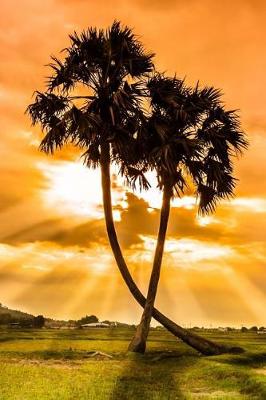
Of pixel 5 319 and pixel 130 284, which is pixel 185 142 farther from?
pixel 5 319

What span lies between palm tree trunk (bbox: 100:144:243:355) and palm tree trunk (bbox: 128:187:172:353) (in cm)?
52

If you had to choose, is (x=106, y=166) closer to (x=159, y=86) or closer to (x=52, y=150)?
(x=52, y=150)

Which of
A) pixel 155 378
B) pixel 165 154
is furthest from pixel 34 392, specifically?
pixel 165 154

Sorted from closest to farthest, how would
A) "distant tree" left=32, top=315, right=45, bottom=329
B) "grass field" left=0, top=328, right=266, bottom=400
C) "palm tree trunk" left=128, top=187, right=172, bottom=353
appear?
"grass field" left=0, top=328, right=266, bottom=400 < "palm tree trunk" left=128, top=187, right=172, bottom=353 < "distant tree" left=32, top=315, right=45, bottom=329

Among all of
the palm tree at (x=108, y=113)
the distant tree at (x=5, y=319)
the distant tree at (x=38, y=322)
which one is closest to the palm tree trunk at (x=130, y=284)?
the palm tree at (x=108, y=113)

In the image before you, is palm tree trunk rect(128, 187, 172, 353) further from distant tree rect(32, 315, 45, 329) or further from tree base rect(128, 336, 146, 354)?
distant tree rect(32, 315, 45, 329)

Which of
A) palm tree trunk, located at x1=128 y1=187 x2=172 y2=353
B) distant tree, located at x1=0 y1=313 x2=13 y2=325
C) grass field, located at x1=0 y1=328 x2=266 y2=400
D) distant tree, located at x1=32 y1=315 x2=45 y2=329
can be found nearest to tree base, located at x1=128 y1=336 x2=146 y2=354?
palm tree trunk, located at x1=128 y1=187 x2=172 y2=353

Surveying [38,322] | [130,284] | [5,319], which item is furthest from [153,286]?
[5,319]

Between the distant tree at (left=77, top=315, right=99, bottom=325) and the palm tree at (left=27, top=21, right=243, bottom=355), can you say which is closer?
the palm tree at (left=27, top=21, right=243, bottom=355)

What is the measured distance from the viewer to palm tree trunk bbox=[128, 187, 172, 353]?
1096 inches

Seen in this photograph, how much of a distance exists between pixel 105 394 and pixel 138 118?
15.8 meters

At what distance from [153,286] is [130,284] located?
116 centimetres

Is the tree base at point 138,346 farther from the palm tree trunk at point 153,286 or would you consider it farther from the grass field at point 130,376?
the grass field at point 130,376

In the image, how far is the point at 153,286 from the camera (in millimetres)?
28641
